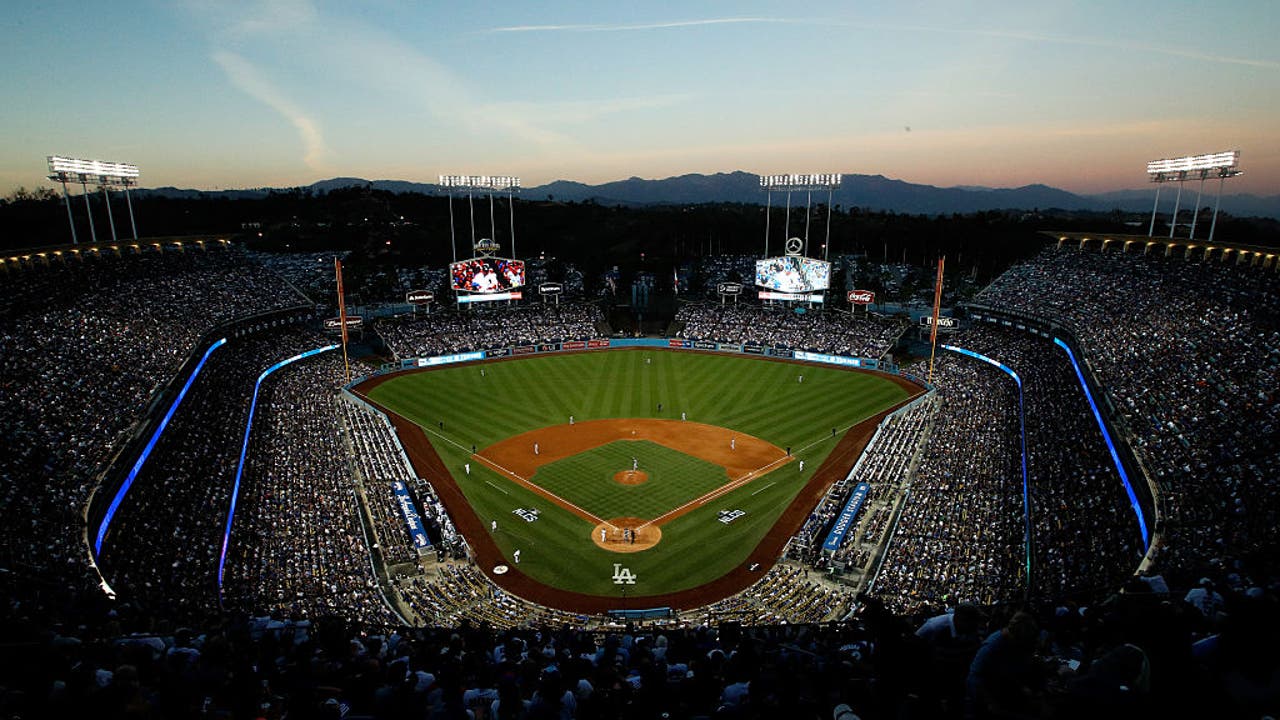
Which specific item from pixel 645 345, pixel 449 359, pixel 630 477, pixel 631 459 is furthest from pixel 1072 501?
pixel 449 359

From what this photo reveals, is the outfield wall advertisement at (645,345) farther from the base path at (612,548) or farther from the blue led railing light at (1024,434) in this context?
the base path at (612,548)

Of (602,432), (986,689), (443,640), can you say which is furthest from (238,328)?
(986,689)

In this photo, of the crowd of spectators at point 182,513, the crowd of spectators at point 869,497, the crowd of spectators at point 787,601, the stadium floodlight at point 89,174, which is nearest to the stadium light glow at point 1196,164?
the crowd of spectators at point 869,497

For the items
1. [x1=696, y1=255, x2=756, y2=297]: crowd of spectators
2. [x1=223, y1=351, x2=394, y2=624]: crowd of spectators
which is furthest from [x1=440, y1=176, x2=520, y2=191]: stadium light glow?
[x1=696, y1=255, x2=756, y2=297]: crowd of spectators

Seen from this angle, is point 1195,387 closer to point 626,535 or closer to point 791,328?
point 626,535

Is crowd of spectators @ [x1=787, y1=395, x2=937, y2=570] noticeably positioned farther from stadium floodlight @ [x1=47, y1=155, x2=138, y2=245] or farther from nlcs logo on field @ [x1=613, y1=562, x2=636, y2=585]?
stadium floodlight @ [x1=47, y1=155, x2=138, y2=245]
